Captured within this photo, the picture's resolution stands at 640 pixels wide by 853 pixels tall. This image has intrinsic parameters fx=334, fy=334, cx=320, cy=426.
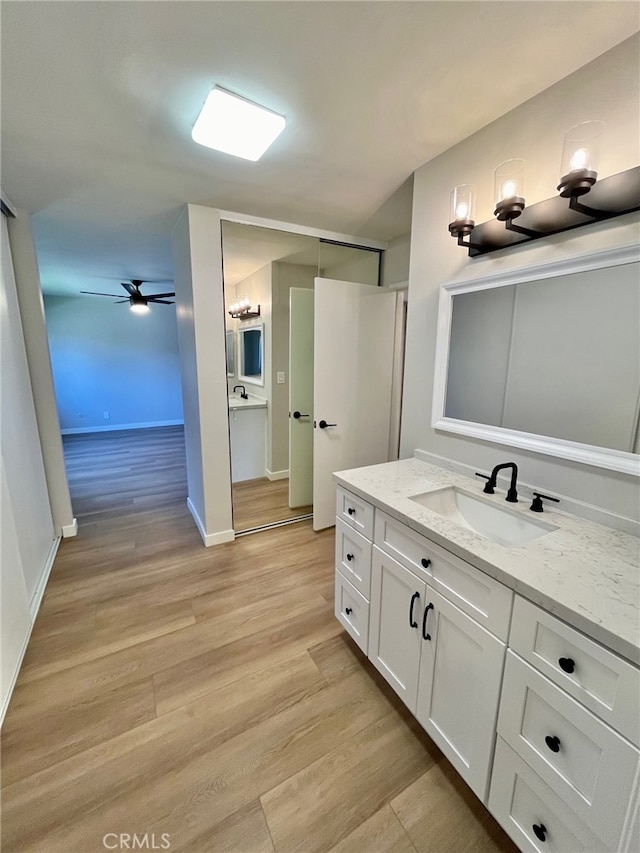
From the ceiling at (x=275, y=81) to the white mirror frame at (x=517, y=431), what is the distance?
67cm

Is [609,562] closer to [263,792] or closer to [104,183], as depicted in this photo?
[263,792]

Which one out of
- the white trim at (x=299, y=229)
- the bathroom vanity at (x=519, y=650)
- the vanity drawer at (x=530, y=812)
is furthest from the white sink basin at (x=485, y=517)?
the white trim at (x=299, y=229)

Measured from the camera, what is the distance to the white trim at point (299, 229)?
240 cm

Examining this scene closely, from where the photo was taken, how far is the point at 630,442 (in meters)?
1.13

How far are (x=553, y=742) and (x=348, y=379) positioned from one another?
Result: 7.42 feet

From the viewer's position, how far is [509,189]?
4.17 feet

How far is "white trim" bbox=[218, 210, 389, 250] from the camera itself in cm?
240

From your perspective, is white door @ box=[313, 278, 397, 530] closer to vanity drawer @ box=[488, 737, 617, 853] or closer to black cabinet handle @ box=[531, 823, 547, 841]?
vanity drawer @ box=[488, 737, 617, 853]

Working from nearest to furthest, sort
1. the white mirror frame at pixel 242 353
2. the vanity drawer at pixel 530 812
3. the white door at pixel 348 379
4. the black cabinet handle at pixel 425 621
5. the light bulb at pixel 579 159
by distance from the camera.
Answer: the vanity drawer at pixel 530 812
the light bulb at pixel 579 159
the black cabinet handle at pixel 425 621
the white door at pixel 348 379
the white mirror frame at pixel 242 353

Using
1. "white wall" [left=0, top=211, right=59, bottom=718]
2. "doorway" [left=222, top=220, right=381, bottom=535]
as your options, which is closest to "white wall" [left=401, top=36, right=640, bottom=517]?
"doorway" [left=222, top=220, right=381, bottom=535]

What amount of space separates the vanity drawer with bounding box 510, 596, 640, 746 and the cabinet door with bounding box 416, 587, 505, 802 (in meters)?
0.10

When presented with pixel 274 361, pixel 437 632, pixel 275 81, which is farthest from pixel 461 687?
pixel 274 361

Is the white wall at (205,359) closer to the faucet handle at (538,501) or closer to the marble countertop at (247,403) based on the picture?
the marble countertop at (247,403)

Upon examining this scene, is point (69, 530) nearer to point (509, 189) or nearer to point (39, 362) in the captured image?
point (39, 362)
